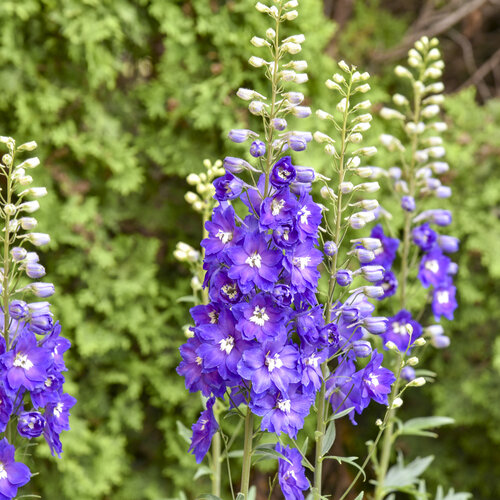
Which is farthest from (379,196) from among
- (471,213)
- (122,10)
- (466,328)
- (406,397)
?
(122,10)

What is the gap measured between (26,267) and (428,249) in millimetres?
1515

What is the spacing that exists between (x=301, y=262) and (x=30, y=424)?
81 cm

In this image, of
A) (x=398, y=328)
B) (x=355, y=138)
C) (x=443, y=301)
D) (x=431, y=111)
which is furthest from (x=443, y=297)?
(x=355, y=138)

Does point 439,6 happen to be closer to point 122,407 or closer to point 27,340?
point 122,407

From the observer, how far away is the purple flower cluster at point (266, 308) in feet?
5.41

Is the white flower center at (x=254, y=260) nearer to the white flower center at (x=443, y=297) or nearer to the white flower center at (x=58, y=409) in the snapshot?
the white flower center at (x=58, y=409)

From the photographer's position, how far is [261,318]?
5.42 ft

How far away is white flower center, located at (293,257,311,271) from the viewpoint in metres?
1.72

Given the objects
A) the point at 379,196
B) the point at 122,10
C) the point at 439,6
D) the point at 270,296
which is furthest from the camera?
the point at 439,6

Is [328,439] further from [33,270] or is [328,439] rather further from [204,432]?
[33,270]

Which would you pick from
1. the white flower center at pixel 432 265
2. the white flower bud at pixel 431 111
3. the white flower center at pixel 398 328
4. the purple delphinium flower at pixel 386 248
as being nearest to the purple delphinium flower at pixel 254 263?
the purple delphinium flower at pixel 386 248

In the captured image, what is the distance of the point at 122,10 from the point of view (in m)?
3.62

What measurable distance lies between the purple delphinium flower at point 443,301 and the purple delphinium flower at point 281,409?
1.11 meters

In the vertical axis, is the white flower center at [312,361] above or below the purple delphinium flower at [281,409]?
above
